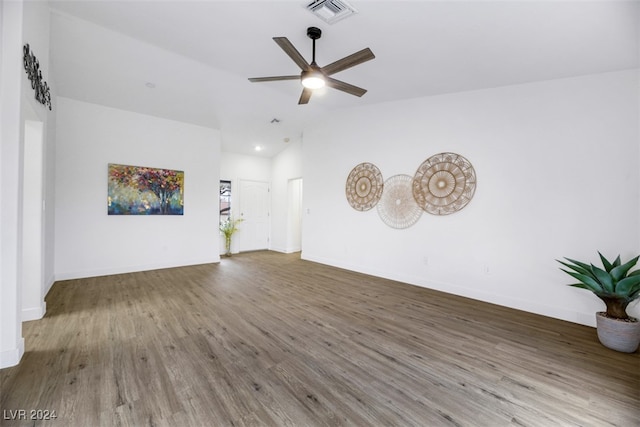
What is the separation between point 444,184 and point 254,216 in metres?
5.42

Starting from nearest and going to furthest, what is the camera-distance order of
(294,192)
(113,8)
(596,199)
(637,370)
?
(637,370) < (113,8) < (596,199) < (294,192)

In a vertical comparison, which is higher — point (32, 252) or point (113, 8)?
point (113, 8)

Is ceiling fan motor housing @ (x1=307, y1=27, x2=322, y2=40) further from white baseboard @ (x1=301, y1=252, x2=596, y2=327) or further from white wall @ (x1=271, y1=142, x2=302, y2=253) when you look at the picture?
white wall @ (x1=271, y1=142, x2=302, y2=253)

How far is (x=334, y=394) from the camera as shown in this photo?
1906 mm

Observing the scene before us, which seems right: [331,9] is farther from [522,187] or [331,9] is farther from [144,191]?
[144,191]

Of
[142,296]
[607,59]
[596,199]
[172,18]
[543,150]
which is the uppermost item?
[172,18]

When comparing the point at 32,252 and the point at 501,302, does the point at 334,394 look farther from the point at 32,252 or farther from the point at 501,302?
the point at 32,252

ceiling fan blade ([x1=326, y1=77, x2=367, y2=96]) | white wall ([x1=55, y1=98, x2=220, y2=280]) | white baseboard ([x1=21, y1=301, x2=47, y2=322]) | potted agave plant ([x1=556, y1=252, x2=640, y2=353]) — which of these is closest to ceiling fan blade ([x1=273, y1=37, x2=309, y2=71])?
ceiling fan blade ([x1=326, y1=77, x2=367, y2=96])

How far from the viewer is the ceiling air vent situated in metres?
2.60

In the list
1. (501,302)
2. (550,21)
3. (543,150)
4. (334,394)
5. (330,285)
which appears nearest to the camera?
(334,394)

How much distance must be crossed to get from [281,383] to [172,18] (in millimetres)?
3858

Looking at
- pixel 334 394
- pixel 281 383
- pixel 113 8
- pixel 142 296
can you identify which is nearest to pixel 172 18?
pixel 113 8

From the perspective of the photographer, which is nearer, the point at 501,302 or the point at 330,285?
the point at 501,302

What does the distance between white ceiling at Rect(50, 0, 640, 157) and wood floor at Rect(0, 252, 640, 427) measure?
310 centimetres
